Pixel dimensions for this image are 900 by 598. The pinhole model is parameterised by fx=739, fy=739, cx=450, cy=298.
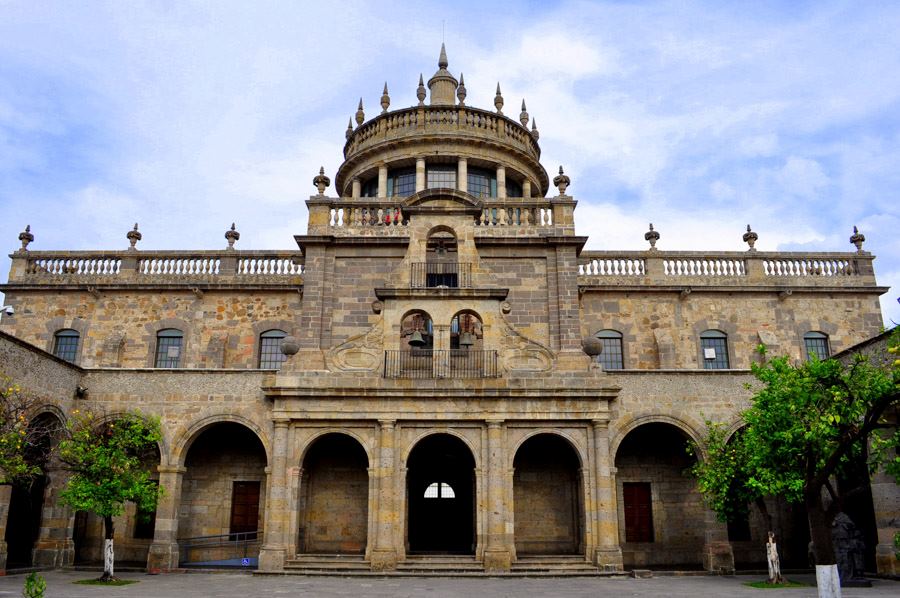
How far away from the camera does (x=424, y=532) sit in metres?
25.4

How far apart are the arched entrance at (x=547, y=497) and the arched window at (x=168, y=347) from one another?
13.9m

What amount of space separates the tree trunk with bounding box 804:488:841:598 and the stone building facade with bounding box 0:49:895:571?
7711 mm

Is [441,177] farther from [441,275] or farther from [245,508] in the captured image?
[245,508]

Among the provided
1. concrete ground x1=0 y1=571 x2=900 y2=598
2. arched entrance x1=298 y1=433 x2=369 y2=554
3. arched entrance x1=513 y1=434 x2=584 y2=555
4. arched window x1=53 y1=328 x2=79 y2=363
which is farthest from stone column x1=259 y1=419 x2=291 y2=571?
arched window x1=53 y1=328 x2=79 y2=363

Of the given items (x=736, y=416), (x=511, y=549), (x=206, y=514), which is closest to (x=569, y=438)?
(x=511, y=549)

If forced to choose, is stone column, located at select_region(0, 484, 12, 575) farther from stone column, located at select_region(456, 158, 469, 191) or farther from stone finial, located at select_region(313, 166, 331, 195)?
stone column, located at select_region(456, 158, 469, 191)

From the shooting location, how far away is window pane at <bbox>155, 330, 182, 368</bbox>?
2877 centimetres

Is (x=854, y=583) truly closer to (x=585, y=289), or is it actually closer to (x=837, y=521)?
(x=837, y=521)

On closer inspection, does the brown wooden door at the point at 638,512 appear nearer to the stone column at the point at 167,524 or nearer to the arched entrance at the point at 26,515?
the stone column at the point at 167,524

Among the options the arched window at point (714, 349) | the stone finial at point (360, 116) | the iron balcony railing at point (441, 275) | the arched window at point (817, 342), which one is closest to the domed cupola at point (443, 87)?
the stone finial at point (360, 116)

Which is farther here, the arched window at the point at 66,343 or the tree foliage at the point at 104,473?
the arched window at the point at 66,343

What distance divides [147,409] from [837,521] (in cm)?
2065

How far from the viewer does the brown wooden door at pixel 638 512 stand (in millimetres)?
25266

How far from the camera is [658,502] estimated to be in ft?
83.5
